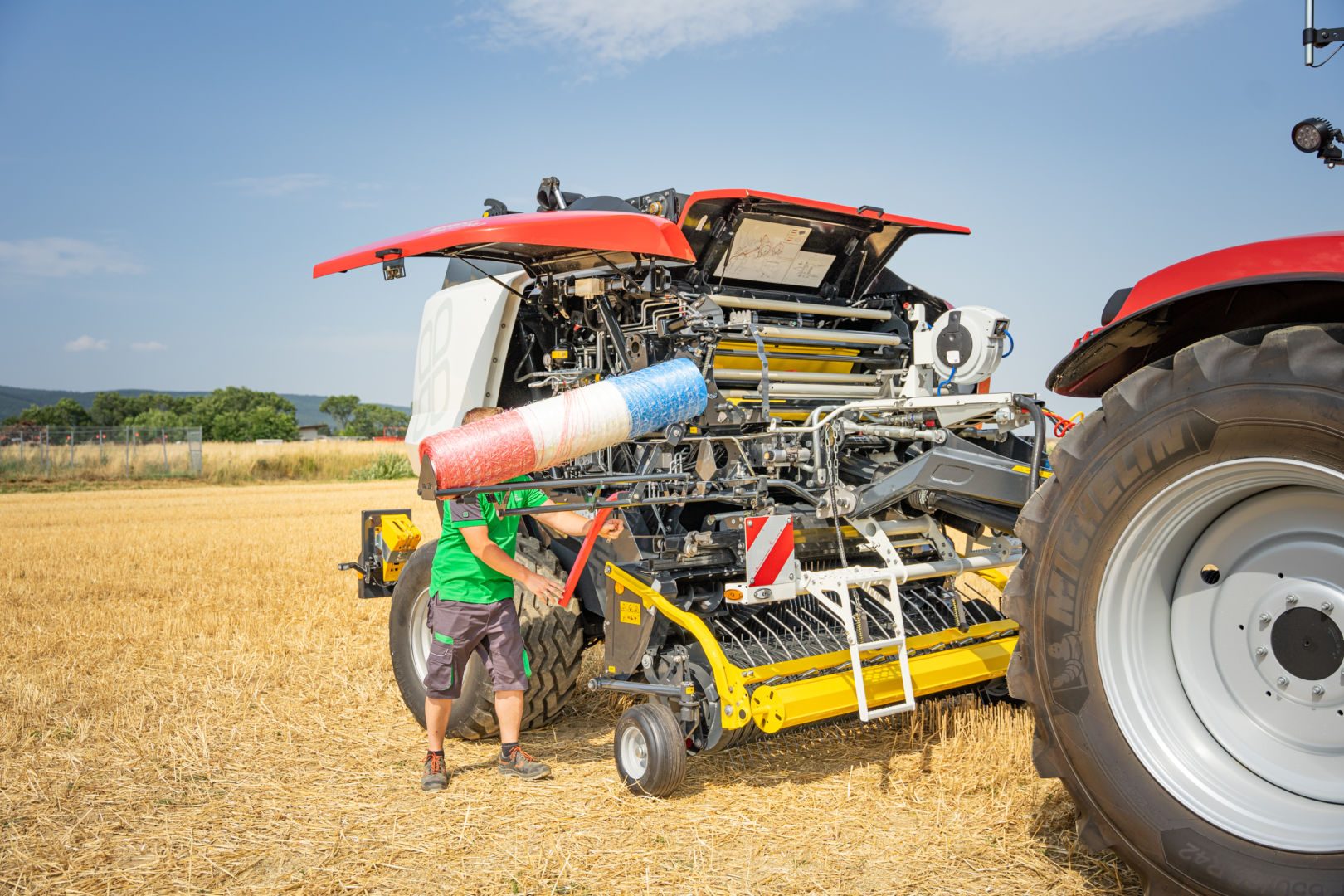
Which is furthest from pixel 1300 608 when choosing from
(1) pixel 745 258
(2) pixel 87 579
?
(2) pixel 87 579

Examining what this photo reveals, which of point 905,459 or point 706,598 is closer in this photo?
point 706,598

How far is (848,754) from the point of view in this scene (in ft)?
15.2

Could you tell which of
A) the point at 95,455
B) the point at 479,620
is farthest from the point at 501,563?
the point at 95,455

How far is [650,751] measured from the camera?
160 inches

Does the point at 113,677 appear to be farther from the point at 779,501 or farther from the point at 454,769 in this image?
the point at 779,501

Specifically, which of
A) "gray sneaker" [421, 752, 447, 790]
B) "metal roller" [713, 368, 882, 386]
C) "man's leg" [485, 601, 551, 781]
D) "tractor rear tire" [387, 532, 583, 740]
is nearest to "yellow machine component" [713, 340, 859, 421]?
"metal roller" [713, 368, 882, 386]

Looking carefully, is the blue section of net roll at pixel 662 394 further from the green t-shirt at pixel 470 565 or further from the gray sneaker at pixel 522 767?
the gray sneaker at pixel 522 767

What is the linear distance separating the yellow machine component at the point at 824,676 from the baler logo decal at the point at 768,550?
32 centimetres

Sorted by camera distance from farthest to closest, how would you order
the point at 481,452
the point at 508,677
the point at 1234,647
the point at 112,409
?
the point at 112,409, the point at 508,677, the point at 481,452, the point at 1234,647

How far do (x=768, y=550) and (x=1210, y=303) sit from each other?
1.96m

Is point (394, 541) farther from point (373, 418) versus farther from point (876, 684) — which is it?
point (373, 418)

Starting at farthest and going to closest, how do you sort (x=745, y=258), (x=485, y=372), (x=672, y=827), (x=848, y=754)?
1. (x=485, y=372)
2. (x=745, y=258)
3. (x=848, y=754)
4. (x=672, y=827)

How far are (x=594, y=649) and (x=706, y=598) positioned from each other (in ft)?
8.25

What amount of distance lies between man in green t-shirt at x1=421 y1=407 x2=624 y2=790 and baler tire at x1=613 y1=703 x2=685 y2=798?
44 centimetres
